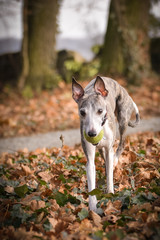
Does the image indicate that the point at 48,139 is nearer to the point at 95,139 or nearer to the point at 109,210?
the point at 95,139

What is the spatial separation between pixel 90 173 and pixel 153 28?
12946mm

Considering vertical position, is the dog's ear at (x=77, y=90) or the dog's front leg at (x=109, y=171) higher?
the dog's ear at (x=77, y=90)

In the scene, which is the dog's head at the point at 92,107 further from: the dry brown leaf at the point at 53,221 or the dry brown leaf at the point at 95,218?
the dry brown leaf at the point at 53,221

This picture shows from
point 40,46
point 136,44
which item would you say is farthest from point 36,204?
point 136,44

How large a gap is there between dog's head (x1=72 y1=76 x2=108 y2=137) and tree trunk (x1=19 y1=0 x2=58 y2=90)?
352 inches

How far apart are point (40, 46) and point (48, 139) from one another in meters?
6.36

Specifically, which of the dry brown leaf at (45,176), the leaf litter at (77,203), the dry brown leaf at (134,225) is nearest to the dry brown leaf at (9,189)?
the leaf litter at (77,203)

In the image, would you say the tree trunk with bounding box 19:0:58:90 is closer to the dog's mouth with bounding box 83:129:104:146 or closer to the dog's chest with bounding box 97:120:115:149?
the dog's chest with bounding box 97:120:115:149

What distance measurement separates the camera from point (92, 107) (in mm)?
2934

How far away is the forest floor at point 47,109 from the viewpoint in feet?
27.0

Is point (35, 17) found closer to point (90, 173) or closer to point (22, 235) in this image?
point (90, 173)

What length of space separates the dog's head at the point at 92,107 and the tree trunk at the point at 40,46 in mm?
8938

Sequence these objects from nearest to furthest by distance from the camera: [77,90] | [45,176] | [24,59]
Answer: [77,90] → [45,176] → [24,59]

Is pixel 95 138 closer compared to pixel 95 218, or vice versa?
pixel 95 218
